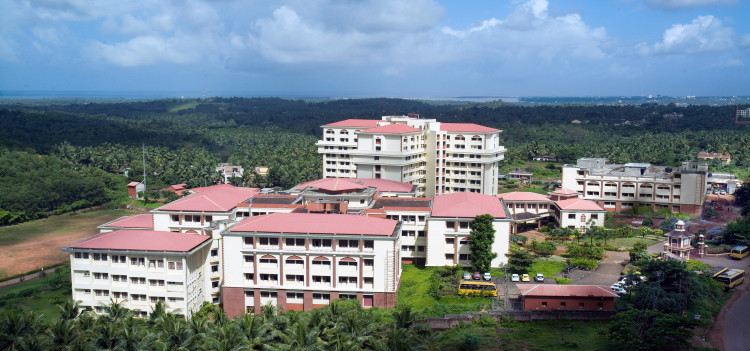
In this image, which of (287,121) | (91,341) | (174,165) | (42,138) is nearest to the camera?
(91,341)

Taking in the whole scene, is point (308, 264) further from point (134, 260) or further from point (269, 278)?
point (134, 260)

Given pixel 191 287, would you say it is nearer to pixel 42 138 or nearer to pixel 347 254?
pixel 347 254

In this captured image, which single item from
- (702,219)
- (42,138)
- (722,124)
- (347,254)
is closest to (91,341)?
(347,254)

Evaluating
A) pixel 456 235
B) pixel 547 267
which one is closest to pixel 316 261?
pixel 456 235

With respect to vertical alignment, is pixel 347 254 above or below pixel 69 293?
above

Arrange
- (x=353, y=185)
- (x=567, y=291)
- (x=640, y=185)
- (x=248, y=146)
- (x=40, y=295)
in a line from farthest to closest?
(x=248, y=146), (x=640, y=185), (x=353, y=185), (x=40, y=295), (x=567, y=291)
